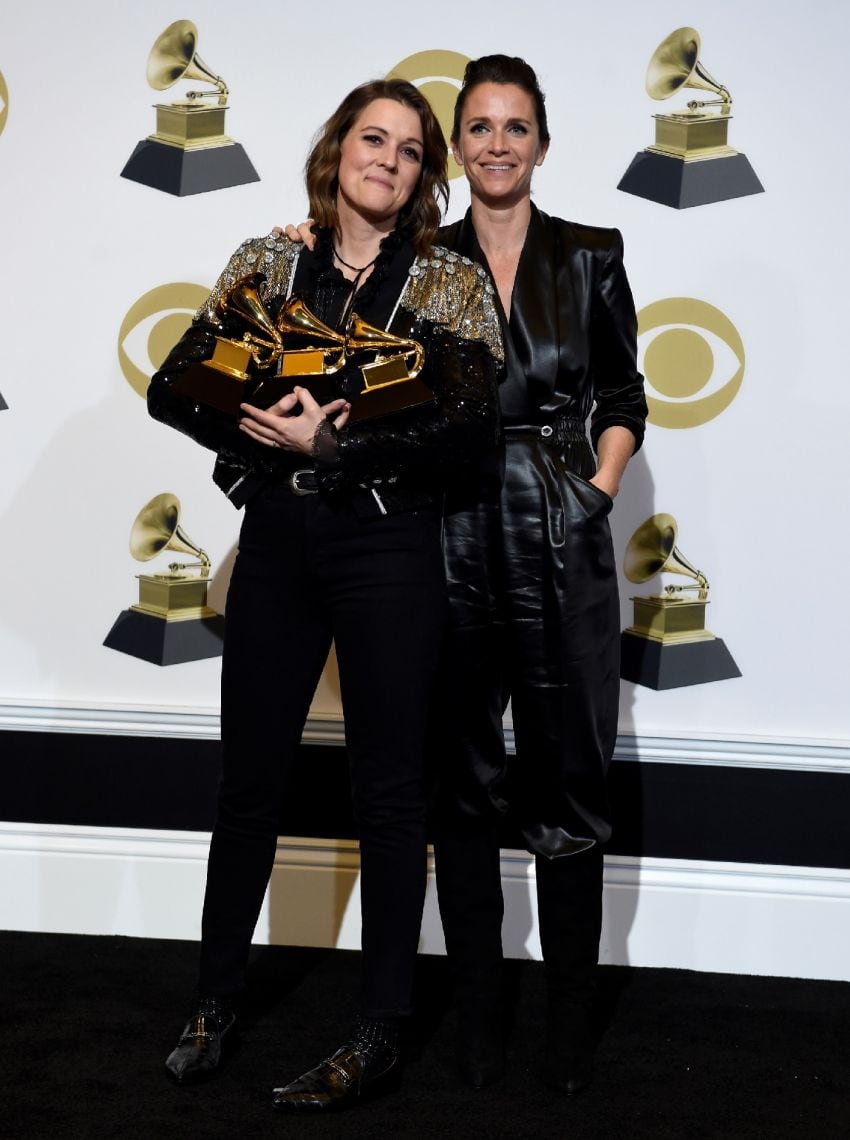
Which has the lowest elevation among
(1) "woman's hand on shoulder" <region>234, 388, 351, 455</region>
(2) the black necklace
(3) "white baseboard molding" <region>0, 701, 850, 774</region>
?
(3) "white baseboard molding" <region>0, 701, 850, 774</region>

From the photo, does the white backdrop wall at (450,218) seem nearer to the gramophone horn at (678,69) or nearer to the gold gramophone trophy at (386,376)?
the gramophone horn at (678,69)

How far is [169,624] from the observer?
2.82m

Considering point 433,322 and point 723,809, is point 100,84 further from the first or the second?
point 723,809

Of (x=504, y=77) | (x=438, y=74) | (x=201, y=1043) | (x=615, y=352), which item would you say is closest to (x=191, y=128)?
(x=438, y=74)

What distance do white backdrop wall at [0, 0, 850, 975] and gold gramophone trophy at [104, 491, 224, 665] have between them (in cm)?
3

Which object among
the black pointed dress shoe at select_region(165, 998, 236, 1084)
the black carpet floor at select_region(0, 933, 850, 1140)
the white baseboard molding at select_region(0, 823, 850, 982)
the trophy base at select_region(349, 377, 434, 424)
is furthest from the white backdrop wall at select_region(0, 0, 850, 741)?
the trophy base at select_region(349, 377, 434, 424)

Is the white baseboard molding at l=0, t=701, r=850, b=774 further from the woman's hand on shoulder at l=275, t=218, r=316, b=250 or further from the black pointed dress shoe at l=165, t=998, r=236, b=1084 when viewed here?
the woman's hand on shoulder at l=275, t=218, r=316, b=250

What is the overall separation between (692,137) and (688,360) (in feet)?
1.50

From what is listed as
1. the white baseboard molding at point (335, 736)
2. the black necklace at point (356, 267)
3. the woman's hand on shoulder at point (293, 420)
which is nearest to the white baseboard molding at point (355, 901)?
the white baseboard molding at point (335, 736)

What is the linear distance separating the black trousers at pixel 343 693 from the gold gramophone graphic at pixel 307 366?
0.16 metres

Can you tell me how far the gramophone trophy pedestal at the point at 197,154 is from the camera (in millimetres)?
2725

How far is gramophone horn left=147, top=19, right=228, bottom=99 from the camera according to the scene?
273 centimetres

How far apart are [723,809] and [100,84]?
6.74 ft

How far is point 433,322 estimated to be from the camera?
1.95 metres
